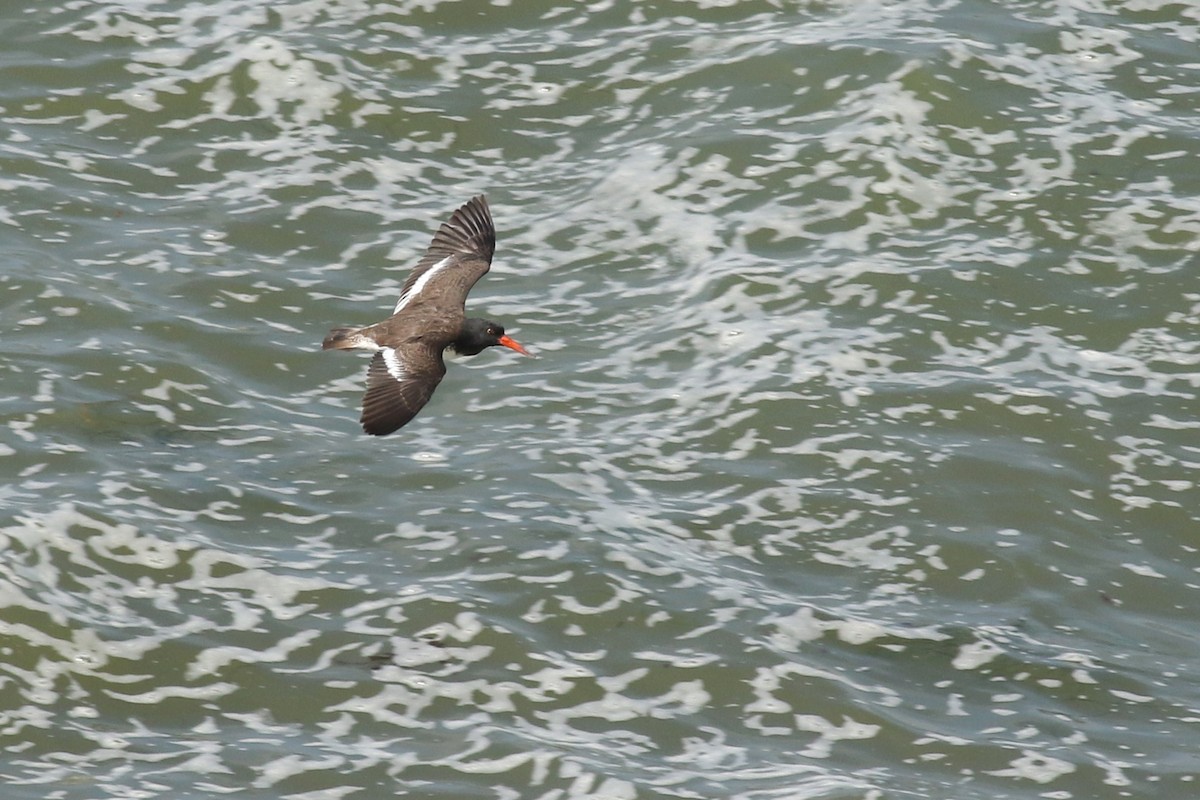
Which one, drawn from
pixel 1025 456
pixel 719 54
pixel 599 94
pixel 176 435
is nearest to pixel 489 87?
pixel 599 94

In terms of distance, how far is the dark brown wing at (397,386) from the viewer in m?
9.77

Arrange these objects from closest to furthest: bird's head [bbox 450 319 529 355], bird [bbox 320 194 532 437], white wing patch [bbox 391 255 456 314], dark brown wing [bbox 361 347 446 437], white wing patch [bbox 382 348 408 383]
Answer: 1. dark brown wing [bbox 361 347 446 437]
2. bird [bbox 320 194 532 437]
3. white wing patch [bbox 382 348 408 383]
4. bird's head [bbox 450 319 529 355]
5. white wing patch [bbox 391 255 456 314]

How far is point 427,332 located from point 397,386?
0.98 m

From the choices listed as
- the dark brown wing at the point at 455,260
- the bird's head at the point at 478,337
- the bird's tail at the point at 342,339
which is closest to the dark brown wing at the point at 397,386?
the bird's tail at the point at 342,339

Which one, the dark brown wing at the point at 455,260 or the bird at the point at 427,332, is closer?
the bird at the point at 427,332

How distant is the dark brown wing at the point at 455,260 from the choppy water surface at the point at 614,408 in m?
1.11

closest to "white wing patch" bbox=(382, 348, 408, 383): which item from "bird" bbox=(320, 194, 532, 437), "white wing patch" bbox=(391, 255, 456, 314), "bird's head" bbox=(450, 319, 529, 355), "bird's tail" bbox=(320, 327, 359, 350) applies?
"bird" bbox=(320, 194, 532, 437)

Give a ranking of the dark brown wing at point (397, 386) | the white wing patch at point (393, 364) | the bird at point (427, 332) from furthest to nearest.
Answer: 1. the white wing patch at point (393, 364)
2. the bird at point (427, 332)
3. the dark brown wing at point (397, 386)

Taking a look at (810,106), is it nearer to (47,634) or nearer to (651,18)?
(651,18)

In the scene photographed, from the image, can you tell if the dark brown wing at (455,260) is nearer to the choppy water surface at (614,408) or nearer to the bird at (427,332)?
the bird at (427,332)

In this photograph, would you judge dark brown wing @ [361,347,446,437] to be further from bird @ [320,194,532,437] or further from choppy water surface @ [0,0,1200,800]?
choppy water surface @ [0,0,1200,800]

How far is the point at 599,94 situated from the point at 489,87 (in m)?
1.04

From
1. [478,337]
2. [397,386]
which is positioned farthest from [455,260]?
[397,386]

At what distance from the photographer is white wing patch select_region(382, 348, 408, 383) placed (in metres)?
10.3
